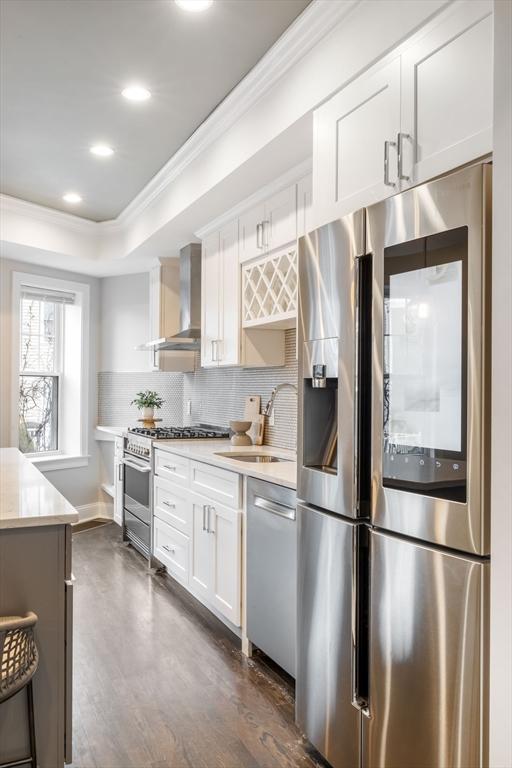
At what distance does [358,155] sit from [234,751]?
7.08ft

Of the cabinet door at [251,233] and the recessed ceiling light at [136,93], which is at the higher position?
the recessed ceiling light at [136,93]

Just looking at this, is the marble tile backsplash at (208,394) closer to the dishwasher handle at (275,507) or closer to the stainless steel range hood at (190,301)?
the stainless steel range hood at (190,301)

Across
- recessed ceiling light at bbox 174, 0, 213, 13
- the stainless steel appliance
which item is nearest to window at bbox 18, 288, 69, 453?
the stainless steel appliance

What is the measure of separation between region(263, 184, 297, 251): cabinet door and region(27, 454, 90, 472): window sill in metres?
3.32

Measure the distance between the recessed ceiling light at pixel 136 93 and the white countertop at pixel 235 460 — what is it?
Result: 1931mm

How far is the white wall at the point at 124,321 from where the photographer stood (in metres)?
5.54

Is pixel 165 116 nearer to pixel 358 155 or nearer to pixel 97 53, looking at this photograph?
pixel 97 53

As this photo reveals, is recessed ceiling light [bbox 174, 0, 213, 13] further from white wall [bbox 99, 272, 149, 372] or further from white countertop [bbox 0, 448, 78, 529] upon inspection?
white wall [bbox 99, 272, 149, 372]

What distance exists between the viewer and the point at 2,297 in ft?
16.3

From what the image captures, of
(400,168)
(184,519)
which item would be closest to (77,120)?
(400,168)

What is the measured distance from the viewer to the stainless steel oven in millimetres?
4066

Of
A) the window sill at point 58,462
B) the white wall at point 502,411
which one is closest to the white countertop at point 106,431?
the window sill at point 58,462

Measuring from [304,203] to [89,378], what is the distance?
3584mm

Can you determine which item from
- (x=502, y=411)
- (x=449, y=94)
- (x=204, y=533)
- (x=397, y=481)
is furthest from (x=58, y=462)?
(x=502, y=411)
